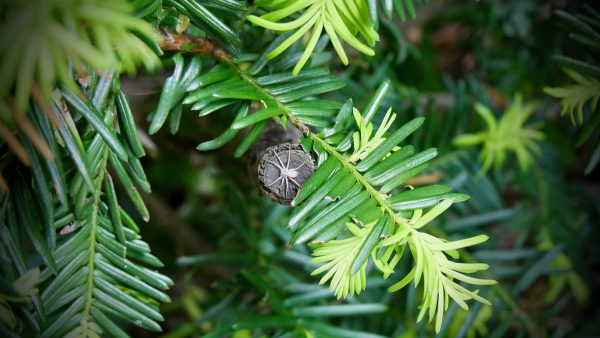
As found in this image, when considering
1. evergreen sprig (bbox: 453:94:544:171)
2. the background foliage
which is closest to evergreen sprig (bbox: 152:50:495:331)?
the background foliage

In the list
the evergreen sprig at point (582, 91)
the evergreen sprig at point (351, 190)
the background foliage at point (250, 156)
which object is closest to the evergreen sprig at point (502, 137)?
the background foliage at point (250, 156)

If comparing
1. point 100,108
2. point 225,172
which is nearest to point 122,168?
point 100,108

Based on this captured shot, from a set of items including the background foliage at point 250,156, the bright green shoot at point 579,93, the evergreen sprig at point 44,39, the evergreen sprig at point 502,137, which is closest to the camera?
the evergreen sprig at point 44,39

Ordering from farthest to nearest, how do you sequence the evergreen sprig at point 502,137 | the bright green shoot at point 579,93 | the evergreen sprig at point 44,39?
the evergreen sprig at point 502,137, the bright green shoot at point 579,93, the evergreen sprig at point 44,39

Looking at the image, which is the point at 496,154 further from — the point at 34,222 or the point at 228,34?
the point at 34,222

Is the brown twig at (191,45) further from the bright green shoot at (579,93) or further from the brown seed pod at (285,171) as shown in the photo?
the bright green shoot at (579,93)

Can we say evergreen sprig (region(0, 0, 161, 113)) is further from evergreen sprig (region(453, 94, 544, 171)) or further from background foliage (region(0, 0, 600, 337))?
evergreen sprig (region(453, 94, 544, 171))
